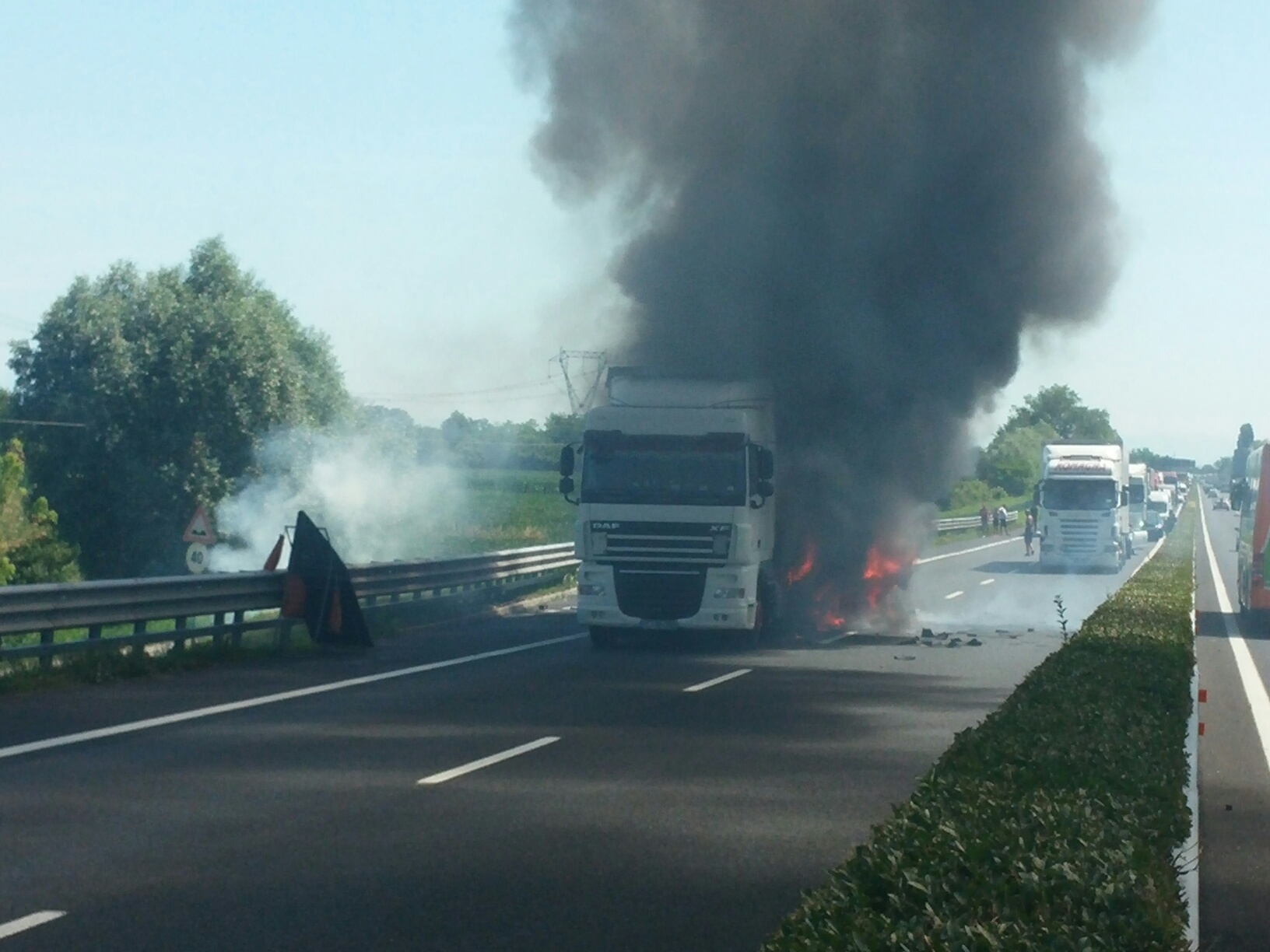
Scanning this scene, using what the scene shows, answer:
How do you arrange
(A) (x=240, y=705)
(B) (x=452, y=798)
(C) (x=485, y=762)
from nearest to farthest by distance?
(B) (x=452, y=798), (C) (x=485, y=762), (A) (x=240, y=705)

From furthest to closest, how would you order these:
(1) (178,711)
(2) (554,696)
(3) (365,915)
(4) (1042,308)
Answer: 1. (4) (1042,308)
2. (2) (554,696)
3. (1) (178,711)
4. (3) (365,915)

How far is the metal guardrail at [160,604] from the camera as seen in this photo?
1499 centimetres

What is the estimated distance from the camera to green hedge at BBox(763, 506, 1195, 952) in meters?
4.69

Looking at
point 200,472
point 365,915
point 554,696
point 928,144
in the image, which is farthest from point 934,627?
point 200,472

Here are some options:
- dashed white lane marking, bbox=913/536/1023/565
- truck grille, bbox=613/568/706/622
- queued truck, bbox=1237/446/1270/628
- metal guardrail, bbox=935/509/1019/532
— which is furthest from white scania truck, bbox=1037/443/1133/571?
truck grille, bbox=613/568/706/622

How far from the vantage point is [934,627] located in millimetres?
26328

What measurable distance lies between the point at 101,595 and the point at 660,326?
40.5 ft

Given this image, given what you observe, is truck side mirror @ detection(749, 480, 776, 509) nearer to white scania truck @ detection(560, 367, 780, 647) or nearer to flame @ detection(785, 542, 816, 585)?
white scania truck @ detection(560, 367, 780, 647)

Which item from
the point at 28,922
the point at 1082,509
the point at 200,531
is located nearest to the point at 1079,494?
the point at 1082,509

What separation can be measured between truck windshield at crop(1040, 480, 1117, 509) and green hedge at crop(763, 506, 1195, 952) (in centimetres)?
3895

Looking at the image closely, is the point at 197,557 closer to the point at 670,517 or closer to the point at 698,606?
the point at 670,517

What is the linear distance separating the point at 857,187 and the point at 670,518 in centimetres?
941

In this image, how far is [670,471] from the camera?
68.4 ft

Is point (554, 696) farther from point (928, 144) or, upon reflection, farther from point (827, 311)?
point (928, 144)
